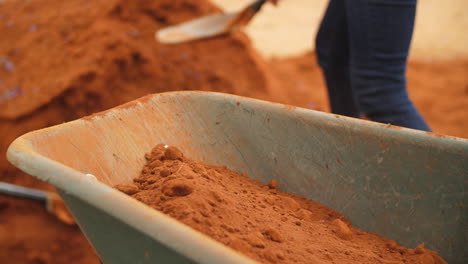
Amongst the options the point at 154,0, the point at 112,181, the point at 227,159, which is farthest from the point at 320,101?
the point at 112,181

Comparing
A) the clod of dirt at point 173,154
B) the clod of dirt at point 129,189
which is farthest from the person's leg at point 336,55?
the clod of dirt at point 129,189

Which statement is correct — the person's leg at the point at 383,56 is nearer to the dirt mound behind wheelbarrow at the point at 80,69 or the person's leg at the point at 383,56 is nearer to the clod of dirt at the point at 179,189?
the clod of dirt at the point at 179,189

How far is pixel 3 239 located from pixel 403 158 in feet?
6.36

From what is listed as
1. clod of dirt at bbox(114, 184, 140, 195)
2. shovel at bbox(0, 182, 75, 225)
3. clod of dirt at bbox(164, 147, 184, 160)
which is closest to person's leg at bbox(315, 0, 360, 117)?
clod of dirt at bbox(164, 147, 184, 160)

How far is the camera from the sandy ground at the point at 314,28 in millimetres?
5176

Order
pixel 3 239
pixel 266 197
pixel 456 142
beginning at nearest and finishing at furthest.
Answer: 1. pixel 456 142
2. pixel 266 197
3. pixel 3 239

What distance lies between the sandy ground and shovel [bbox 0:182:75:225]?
3.31 meters

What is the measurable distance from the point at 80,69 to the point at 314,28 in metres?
4.10

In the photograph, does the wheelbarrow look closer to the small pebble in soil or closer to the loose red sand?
the loose red sand

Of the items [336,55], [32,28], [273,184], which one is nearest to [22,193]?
[273,184]

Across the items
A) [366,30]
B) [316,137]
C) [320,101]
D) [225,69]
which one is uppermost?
[366,30]

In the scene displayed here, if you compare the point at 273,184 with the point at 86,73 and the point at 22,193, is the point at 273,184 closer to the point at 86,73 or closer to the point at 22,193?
the point at 22,193

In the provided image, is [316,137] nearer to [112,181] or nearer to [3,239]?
[112,181]

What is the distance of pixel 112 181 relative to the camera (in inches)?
46.9
